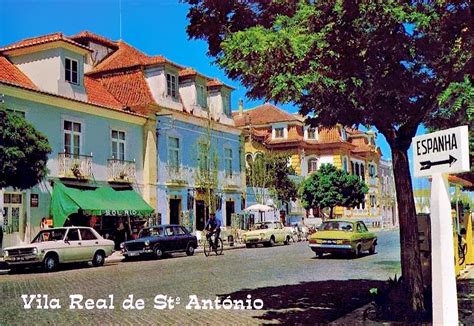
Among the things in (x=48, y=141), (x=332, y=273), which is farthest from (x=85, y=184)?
(x=332, y=273)

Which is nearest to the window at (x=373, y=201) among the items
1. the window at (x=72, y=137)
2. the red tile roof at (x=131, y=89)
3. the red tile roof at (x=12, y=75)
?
the window at (x=72, y=137)

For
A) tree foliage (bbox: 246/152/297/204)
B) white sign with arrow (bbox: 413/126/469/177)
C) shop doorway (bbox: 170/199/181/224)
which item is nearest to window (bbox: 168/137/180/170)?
shop doorway (bbox: 170/199/181/224)

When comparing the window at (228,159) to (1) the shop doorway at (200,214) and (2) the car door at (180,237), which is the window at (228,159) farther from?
(2) the car door at (180,237)

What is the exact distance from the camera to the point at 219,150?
16797 mm

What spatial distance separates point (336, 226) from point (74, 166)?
5.11 meters

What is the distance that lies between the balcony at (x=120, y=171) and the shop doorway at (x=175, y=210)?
179 centimetres

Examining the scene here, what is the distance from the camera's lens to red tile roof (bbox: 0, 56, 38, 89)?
9.91 m

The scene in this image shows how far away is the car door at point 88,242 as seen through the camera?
13.0 meters

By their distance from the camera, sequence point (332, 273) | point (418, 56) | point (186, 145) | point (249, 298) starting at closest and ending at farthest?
point (418, 56) < point (249, 298) < point (332, 273) < point (186, 145)

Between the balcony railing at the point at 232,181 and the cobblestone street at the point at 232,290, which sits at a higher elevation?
the balcony railing at the point at 232,181

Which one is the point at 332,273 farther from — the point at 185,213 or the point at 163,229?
the point at 185,213

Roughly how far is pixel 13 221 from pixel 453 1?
27.3 feet

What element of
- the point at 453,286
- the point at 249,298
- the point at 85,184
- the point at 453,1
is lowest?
the point at 249,298

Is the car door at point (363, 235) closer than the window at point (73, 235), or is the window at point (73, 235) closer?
the car door at point (363, 235)
